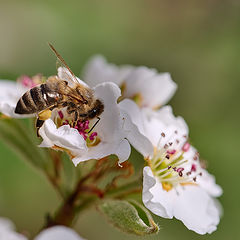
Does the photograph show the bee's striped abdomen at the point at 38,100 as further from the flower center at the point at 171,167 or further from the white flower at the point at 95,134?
the flower center at the point at 171,167

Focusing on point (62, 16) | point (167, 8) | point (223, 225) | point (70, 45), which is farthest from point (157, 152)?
point (167, 8)

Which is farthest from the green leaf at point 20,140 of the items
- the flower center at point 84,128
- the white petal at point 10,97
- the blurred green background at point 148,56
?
the blurred green background at point 148,56

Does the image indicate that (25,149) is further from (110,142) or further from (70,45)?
(70,45)

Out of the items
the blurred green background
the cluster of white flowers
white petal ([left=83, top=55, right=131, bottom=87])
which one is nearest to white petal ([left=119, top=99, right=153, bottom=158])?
the cluster of white flowers

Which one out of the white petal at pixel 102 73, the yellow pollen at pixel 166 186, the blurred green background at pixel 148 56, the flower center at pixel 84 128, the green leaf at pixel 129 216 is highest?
the white petal at pixel 102 73

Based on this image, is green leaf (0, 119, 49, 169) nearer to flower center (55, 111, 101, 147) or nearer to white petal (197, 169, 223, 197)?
flower center (55, 111, 101, 147)

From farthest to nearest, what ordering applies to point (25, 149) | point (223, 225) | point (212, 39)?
1. point (212, 39)
2. point (223, 225)
3. point (25, 149)

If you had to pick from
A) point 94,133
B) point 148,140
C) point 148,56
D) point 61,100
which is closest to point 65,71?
point 61,100
